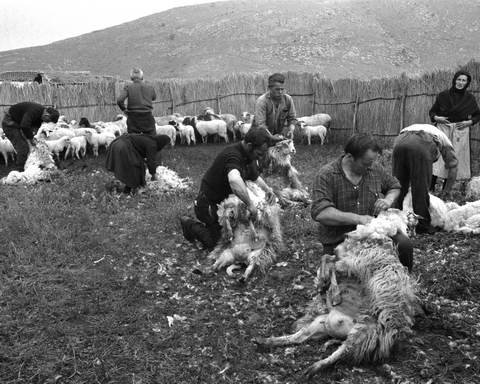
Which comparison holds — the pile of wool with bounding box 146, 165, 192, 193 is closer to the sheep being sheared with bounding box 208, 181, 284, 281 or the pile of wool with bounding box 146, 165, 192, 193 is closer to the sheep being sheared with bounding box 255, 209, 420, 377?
the sheep being sheared with bounding box 208, 181, 284, 281

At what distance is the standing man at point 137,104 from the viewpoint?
28.1 ft

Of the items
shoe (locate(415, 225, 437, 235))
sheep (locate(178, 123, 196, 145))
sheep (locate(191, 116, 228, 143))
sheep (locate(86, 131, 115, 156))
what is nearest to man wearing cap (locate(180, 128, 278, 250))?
shoe (locate(415, 225, 437, 235))

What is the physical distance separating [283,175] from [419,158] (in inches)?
106

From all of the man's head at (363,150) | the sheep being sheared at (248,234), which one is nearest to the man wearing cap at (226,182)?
the sheep being sheared at (248,234)

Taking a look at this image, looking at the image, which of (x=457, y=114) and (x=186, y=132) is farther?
(x=186, y=132)

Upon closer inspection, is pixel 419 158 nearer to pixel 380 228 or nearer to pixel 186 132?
pixel 380 228

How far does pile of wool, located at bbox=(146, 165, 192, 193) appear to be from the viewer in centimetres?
789

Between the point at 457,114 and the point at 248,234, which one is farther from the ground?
the point at 457,114

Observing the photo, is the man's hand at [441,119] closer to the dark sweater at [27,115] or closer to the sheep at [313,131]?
the sheep at [313,131]

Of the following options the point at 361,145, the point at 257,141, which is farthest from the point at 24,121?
the point at 361,145

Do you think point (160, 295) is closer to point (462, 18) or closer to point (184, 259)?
point (184, 259)

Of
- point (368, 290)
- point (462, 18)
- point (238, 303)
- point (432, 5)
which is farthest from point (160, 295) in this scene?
point (432, 5)

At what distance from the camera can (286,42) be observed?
155ft

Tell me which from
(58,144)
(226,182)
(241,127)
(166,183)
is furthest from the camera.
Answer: (241,127)
